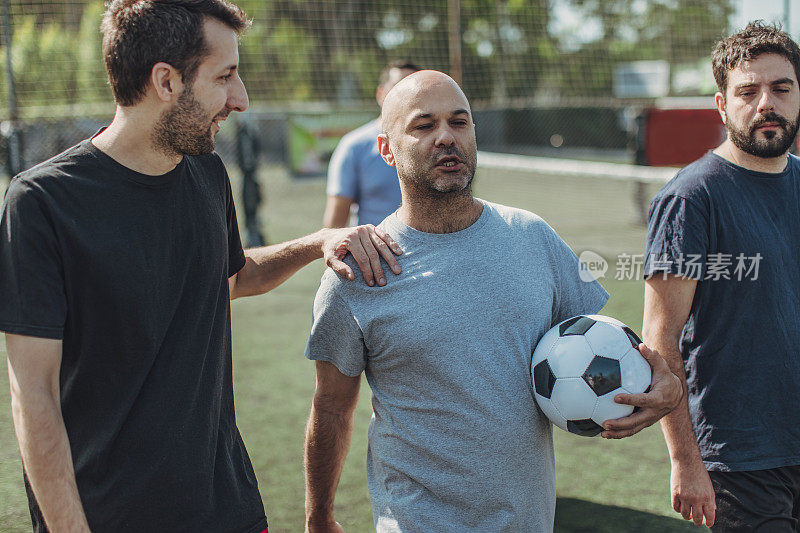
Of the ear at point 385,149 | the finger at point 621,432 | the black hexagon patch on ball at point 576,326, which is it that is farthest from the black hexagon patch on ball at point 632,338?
the ear at point 385,149

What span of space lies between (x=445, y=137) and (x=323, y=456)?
104cm

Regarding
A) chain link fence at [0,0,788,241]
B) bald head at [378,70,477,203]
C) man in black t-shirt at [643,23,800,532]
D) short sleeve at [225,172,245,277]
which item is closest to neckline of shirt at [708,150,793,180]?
man in black t-shirt at [643,23,800,532]

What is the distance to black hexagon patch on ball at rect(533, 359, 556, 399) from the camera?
2.22 metres

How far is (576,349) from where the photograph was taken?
224 centimetres

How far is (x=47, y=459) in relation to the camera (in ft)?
5.88

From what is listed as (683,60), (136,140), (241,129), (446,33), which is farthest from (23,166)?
(683,60)

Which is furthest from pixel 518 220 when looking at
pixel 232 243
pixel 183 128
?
pixel 183 128

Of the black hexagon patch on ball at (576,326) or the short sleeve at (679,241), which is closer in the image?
the black hexagon patch on ball at (576,326)

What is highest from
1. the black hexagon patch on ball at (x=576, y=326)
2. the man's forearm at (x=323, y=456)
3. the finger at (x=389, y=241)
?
the finger at (x=389, y=241)

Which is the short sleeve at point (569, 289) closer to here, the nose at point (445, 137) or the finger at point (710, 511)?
the nose at point (445, 137)

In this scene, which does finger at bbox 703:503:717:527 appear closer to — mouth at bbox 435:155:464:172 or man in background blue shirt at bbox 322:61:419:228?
mouth at bbox 435:155:464:172

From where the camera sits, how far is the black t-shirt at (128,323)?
1.82 metres

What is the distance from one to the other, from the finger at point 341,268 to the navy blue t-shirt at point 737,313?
3.72 ft

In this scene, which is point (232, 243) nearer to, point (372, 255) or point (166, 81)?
point (372, 255)
